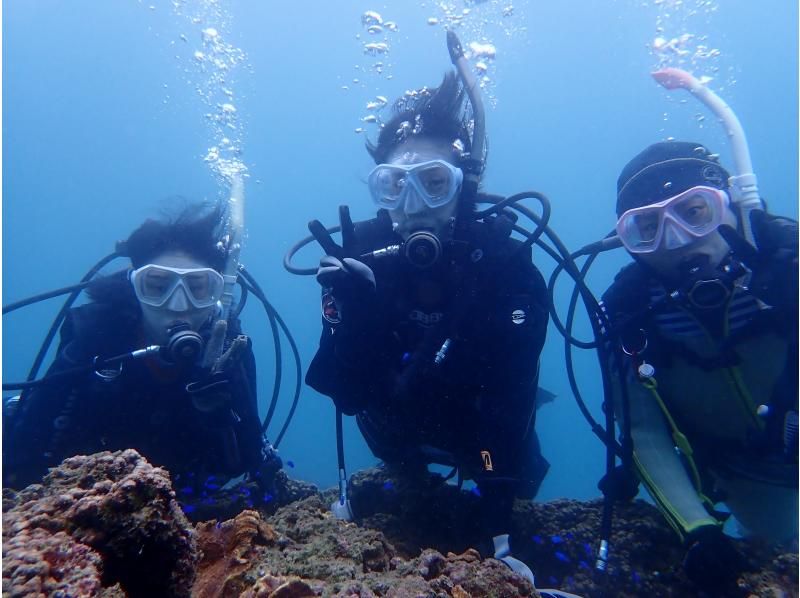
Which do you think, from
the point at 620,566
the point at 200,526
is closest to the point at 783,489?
the point at 620,566

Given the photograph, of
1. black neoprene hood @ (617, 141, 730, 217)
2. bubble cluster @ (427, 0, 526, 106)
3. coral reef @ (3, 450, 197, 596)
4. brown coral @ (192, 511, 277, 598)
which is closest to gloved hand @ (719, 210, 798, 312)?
black neoprene hood @ (617, 141, 730, 217)

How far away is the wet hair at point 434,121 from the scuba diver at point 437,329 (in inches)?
13.3

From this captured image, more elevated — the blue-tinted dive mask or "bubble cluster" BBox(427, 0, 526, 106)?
"bubble cluster" BBox(427, 0, 526, 106)

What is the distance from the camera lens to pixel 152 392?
592cm

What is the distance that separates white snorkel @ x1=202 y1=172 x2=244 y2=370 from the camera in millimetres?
5832

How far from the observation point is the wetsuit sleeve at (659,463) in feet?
13.9

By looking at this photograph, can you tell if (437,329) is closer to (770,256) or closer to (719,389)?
(719,389)

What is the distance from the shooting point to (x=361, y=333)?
16.0 ft

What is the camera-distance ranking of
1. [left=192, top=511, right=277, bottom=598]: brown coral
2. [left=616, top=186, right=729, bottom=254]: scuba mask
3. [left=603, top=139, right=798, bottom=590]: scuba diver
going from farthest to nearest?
[left=616, top=186, right=729, bottom=254]: scuba mask → [left=603, top=139, right=798, bottom=590]: scuba diver → [left=192, top=511, right=277, bottom=598]: brown coral

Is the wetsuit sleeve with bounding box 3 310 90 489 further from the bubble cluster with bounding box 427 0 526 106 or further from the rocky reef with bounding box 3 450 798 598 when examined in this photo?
the bubble cluster with bounding box 427 0 526 106

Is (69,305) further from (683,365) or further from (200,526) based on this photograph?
(683,365)

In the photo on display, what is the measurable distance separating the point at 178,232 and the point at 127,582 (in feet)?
16.7

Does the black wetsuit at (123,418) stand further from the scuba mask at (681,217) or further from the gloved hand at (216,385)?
the scuba mask at (681,217)

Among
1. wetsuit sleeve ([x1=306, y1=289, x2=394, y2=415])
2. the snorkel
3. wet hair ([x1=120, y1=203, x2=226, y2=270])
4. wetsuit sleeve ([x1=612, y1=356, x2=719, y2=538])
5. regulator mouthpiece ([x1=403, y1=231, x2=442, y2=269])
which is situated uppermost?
the snorkel
